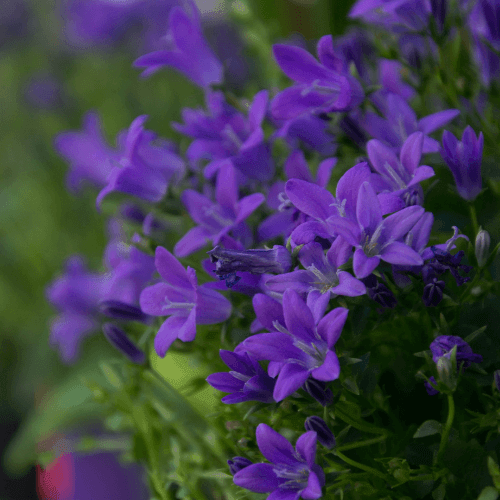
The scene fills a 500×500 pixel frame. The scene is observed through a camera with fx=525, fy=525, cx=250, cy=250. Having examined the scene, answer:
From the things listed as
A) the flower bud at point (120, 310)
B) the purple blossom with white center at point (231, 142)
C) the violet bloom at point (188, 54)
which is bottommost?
the flower bud at point (120, 310)

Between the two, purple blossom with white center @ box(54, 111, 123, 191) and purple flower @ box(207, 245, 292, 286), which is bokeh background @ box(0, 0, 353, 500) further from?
purple flower @ box(207, 245, 292, 286)

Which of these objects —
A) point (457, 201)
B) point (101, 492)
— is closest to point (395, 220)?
point (457, 201)

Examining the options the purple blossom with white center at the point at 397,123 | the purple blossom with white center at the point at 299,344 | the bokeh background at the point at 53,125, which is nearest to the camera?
the purple blossom with white center at the point at 299,344

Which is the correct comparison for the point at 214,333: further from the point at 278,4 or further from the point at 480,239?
the point at 278,4

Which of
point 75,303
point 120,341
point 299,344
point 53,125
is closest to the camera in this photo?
point 299,344

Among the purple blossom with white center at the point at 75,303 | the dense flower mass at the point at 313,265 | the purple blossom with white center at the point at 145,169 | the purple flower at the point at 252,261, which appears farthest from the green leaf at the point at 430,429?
the purple blossom with white center at the point at 75,303

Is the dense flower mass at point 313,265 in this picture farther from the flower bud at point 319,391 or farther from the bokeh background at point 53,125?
the bokeh background at point 53,125

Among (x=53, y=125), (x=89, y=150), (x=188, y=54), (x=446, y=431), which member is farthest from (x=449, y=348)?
(x=53, y=125)

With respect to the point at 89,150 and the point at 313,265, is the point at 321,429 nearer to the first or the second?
the point at 313,265
